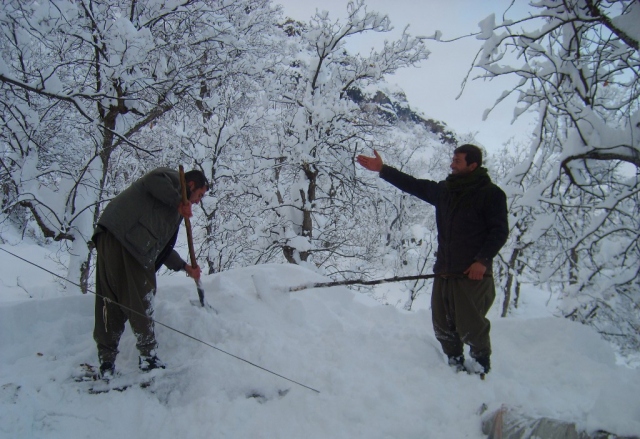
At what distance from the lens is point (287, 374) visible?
2646 millimetres

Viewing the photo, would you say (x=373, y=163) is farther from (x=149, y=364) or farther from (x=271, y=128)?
(x=271, y=128)

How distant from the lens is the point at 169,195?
2.71 m

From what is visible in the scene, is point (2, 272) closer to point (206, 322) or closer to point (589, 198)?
point (206, 322)

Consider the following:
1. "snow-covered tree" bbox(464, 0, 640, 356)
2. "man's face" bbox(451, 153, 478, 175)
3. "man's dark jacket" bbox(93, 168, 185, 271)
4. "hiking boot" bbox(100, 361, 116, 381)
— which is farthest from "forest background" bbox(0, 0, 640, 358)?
"hiking boot" bbox(100, 361, 116, 381)

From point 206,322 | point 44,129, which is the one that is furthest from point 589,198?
point 44,129

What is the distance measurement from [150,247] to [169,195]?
0.39m

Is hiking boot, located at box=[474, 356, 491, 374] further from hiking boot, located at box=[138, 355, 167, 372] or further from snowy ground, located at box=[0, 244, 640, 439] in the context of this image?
hiking boot, located at box=[138, 355, 167, 372]

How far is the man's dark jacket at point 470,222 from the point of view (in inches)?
108

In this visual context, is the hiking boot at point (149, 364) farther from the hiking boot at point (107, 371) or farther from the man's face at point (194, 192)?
the man's face at point (194, 192)

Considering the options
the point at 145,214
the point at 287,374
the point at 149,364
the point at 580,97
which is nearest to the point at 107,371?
the point at 149,364

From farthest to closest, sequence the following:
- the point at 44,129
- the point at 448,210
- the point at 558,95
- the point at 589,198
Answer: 1. the point at 44,129
2. the point at 589,198
3. the point at 558,95
4. the point at 448,210

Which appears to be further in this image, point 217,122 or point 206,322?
point 217,122

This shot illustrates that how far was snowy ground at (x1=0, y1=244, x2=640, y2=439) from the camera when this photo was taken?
2.12m

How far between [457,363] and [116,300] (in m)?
2.53
